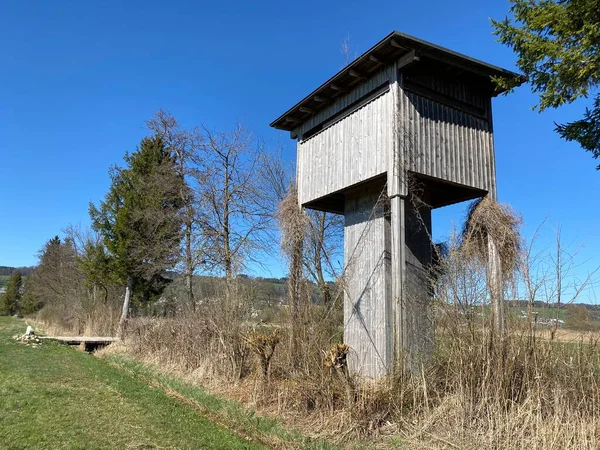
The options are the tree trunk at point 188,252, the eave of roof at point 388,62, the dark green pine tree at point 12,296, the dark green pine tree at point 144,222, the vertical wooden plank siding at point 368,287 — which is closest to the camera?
the eave of roof at point 388,62

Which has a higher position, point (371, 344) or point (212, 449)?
point (371, 344)

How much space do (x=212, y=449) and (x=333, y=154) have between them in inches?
246

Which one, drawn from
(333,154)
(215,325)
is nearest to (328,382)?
(215,325)

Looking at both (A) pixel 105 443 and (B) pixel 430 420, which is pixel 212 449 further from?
(B) pixel 430 420

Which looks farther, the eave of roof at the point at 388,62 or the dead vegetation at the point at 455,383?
the eave of roof at the point at 388,62

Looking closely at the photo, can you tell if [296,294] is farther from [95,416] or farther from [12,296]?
[12,296]

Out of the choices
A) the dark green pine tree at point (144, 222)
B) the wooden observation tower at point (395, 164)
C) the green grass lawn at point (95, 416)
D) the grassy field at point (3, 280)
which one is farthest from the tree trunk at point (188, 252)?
the grassy field at point (3, 280)

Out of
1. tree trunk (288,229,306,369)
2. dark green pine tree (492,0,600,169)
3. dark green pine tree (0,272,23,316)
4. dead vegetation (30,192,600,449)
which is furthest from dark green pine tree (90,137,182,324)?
dark green pine tree (0,272,23,316)

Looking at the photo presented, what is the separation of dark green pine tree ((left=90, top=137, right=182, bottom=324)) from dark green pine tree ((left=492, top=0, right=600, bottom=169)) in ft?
56.4

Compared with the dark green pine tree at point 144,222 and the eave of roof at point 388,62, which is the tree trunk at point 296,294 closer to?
the eave of roof at point 388,62

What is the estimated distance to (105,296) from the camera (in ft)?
82.2

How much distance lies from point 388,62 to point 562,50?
9.18 feet

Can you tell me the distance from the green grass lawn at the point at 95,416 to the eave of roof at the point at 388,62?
6.69 m

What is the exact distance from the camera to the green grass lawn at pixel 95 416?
17.2ft
